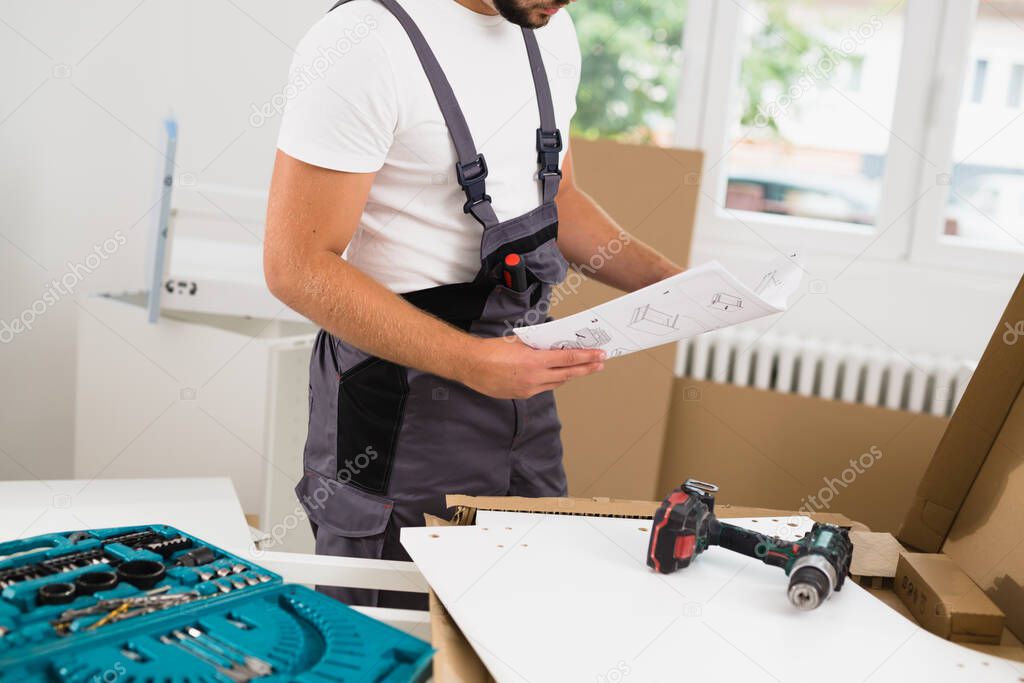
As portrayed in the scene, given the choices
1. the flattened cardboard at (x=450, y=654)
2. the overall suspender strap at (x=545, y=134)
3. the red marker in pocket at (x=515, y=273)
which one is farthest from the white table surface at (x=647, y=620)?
the overall suspender strap at (x=545, y=134)

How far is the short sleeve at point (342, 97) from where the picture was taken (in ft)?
3.69

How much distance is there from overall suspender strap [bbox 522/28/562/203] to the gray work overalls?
0.24ft

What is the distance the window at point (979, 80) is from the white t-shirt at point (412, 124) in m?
1.93

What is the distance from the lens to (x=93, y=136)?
113 inches

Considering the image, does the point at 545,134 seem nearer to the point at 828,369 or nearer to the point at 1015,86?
the point at 828,369

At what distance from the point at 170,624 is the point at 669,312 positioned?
0.58m

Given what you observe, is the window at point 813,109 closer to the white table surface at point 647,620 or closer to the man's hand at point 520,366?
the man's hand at point 520,366

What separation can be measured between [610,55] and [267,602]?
2.58m

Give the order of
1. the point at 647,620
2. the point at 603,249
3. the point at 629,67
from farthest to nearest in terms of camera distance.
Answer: the point at 629,67
the point at 603,249
the point at 647,620

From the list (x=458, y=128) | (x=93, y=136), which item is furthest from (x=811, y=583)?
(x=93, y=136)

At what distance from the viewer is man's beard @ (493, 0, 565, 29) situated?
3.99 feet

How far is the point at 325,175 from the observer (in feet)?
3.73

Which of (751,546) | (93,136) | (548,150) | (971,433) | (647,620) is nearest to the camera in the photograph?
(647,620)

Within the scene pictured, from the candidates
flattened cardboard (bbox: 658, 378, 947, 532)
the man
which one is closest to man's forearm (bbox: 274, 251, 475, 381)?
the man
